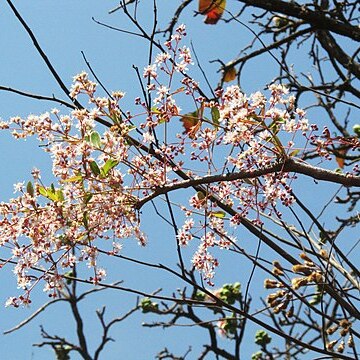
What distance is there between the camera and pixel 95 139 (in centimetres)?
133

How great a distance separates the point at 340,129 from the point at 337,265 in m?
2.03

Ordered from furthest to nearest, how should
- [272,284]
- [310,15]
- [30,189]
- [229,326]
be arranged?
[229,326], [310,15], [272,284], [30,189]

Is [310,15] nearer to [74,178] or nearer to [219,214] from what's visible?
[219,214]

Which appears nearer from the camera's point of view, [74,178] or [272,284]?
[74,178]

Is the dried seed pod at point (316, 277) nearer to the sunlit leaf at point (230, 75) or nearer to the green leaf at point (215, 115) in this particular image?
the green leaf at point (215, 115)

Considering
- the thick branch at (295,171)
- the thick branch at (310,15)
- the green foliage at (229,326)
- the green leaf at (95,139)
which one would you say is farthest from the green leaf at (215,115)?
the green foliage at (229,326)

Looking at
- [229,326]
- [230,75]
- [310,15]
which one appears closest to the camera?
[310,15]

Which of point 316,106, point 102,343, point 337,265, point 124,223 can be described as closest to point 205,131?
point 124,223

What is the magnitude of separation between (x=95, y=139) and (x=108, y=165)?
67 millimetres

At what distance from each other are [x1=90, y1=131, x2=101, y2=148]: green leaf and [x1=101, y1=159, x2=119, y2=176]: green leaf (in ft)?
0.15

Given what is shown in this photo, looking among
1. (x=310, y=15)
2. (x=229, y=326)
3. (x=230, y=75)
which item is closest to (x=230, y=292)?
(x=229, y=326)

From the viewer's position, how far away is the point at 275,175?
1317 millimetres

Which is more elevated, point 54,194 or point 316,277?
point 54,194

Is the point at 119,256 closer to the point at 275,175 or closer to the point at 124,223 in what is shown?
the point at 124,223
